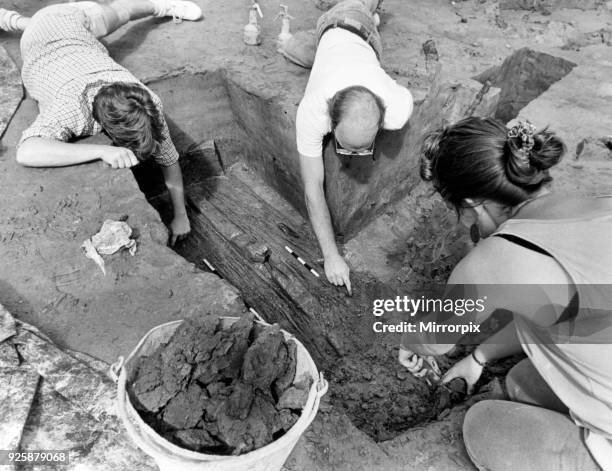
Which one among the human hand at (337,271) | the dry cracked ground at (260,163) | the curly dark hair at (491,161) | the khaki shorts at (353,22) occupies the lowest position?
the human hand at (337,271)

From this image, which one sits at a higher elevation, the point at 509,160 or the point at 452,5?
the point at 509,160

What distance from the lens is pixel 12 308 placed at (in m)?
2.20

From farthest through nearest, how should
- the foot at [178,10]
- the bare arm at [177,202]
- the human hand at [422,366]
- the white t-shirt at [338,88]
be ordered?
1. the foot at [178,10]
2. the bare arm at [177,202]
3. the white t-shirt at [338,88]
4. the human hand at [422,366]

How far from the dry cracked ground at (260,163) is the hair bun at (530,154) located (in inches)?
45.3

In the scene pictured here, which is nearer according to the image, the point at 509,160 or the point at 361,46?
the point at 509,160

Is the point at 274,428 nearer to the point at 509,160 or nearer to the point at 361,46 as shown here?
the point at 509,160

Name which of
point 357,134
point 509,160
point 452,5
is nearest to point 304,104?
point 357,134

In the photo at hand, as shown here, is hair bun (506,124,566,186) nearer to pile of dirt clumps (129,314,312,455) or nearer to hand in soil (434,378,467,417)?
pile of dirt clumps (129,314,312,455)

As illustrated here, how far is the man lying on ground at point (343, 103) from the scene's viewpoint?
2467 millimetres

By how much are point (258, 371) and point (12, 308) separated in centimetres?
142

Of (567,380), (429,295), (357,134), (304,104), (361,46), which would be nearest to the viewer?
(567,380)

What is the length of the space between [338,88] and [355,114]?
0.81 ft

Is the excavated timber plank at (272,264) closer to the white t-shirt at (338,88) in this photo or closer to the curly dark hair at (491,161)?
the white t-shirt at (338,88)

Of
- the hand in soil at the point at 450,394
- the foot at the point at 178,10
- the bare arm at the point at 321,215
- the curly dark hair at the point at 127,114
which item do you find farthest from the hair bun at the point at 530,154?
the foot at the point at 178,10
